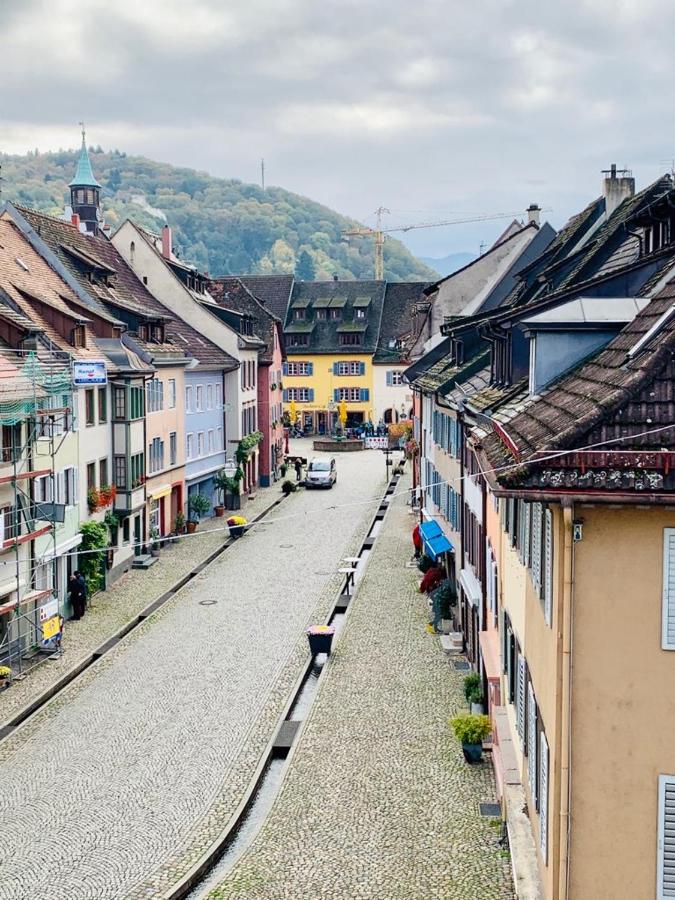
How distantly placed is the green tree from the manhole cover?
153 meters

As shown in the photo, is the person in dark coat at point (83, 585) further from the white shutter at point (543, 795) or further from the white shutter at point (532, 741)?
the white shutter at point (543, 795)

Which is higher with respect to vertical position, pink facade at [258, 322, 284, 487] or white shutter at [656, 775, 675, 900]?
pink facade at [258, 322, 284, 487]

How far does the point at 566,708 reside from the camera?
9.38m

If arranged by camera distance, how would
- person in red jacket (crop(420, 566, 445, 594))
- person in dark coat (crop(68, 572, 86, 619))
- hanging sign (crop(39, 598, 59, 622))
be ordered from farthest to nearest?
1. person in red jacket (crop(420, 566, 445, 594))
2. person in dark coat (crop(68, 572, 86, 619))
3. hanging sign (crop(39, 598, 59, 622))

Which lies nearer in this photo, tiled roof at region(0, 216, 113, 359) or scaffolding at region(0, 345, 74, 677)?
scaffolding at region(0, 345, 74, 677)

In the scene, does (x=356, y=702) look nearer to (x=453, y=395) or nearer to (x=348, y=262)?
(x=453, y=395)

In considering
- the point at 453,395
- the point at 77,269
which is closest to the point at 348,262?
the point at 77,269

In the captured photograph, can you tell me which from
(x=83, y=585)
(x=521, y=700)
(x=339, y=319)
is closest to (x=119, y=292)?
(x=83, y=585)

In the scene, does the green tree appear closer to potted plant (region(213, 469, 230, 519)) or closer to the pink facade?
the pink facade

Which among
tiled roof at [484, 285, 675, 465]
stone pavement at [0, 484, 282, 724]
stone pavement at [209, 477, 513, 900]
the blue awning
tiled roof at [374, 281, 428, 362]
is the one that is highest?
tiled roof at [374, 281, 428, 362]

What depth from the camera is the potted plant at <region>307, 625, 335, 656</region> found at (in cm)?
2662

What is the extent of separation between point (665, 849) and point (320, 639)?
58.3 ft

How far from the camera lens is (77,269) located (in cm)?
4044

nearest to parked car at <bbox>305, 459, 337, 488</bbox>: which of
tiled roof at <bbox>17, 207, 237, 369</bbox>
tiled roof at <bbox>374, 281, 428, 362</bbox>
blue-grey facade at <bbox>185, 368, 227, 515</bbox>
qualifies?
blue-grey facade at <bbox>185, 368, 227, 515</bbox>
